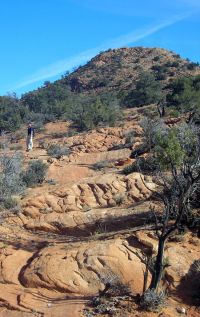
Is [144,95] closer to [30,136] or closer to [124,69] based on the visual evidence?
[30,136]

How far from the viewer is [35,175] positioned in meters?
17.3

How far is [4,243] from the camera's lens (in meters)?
12.2

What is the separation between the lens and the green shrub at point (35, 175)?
56.0ft

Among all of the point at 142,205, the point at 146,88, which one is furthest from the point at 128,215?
the point at 146,88

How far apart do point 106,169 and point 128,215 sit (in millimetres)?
6844

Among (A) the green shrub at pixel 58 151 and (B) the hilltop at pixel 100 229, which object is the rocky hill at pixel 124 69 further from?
(B) the hilltop at pixel 100 229

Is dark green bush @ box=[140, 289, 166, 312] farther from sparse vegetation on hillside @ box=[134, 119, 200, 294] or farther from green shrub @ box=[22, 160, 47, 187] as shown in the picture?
green shrub @ box=[22, 160, 47, 187]

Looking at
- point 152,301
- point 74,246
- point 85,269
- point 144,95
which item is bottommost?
point 152,301

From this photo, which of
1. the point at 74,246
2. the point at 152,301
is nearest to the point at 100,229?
the point at 74,246

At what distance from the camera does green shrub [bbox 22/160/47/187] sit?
17062 millimetres

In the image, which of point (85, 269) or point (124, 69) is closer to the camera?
point (85, 269)

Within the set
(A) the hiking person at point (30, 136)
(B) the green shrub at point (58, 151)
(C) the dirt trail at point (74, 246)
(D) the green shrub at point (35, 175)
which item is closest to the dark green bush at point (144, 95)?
(A) the hiking person at point (30, 136)

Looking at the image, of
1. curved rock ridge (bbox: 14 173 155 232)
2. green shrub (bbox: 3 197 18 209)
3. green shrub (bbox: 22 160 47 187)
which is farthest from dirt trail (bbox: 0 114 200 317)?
green shrub (bbox: 22 160 47 187)

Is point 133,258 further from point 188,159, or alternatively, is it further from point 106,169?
point 106,169
